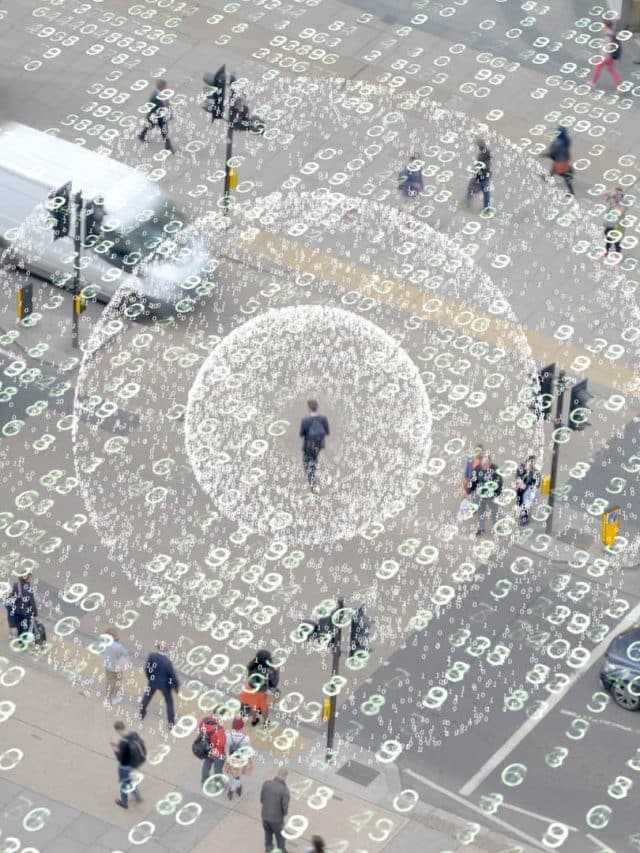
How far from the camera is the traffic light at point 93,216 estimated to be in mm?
47750

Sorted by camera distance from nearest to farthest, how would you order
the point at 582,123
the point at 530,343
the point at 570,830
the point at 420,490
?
1. the point at 570,830
2. the point at 420,490
3. the point at 530,343
4. the point at 582,123

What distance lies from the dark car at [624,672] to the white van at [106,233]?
12.7 meters

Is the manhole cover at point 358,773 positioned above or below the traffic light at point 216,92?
below

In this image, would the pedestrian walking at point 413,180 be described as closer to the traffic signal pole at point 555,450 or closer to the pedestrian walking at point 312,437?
the traffic signal pole at point 555,450

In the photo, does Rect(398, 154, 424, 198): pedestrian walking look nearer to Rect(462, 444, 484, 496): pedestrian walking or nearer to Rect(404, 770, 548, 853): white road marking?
Rect(462, 444, 484, 496): pedestrian walking

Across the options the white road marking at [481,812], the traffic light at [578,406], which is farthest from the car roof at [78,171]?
the white road marking at [481,812]

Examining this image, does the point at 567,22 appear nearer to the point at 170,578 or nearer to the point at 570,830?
the point at 170,578

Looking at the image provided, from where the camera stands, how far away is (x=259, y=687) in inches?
1614

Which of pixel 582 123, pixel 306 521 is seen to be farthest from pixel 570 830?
pixel 582 123

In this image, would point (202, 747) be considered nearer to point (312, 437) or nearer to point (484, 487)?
point (312, 437)

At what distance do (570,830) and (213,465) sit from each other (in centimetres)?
1050

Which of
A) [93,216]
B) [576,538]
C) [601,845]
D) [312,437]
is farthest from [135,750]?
[93,216]

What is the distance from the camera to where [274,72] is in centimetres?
5631

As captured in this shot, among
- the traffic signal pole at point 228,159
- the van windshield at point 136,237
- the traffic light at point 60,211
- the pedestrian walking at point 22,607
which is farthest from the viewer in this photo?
the traffic signal pole at point 228,159
